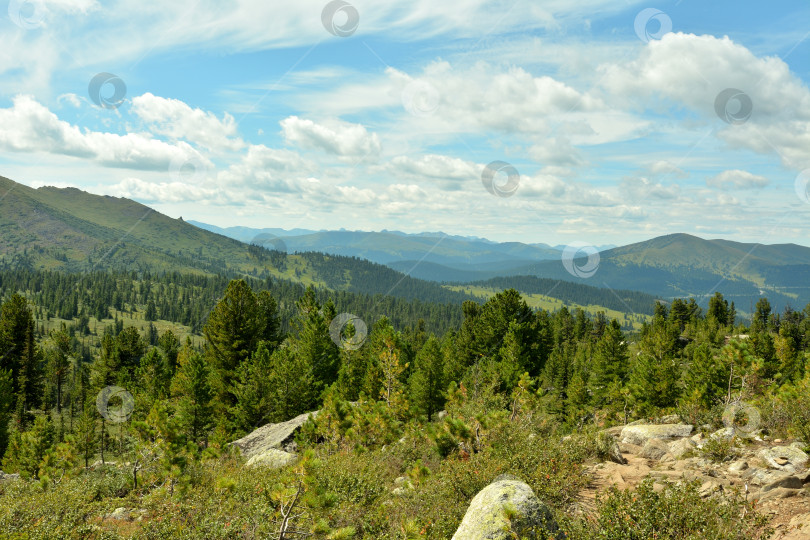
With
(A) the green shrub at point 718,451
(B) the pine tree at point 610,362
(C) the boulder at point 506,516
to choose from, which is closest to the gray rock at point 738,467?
(A) the green shrub at point 718,451

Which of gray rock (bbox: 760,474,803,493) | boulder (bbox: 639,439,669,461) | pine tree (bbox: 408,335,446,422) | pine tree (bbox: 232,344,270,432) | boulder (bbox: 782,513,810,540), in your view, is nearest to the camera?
boulder (bbox: 782,513,810,540)

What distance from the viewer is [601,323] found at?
14075 cm

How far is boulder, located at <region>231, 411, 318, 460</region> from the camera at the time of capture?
89.6 ft

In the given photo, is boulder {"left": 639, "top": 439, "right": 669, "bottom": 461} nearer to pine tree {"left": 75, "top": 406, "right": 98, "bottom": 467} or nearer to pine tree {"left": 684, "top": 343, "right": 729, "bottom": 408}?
pine tree {"left": 684, "top": 343, "right": 729, "bottom": 408}

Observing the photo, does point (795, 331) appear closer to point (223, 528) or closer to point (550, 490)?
point (550, 490)

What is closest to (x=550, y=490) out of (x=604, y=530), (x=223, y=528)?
(x=604, y=530)

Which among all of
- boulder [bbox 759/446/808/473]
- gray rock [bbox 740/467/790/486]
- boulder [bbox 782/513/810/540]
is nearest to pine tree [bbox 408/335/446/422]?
boulder [bbox 759/446/808/473]

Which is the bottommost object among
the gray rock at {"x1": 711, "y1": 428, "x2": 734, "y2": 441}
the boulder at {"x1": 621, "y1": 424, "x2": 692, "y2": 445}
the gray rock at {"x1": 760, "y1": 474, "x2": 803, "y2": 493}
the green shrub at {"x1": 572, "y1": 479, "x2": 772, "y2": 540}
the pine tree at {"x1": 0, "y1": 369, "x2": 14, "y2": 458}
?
the pine tree at {"x1": 0, "y1": 369, "x2": 14, "y2": 458}

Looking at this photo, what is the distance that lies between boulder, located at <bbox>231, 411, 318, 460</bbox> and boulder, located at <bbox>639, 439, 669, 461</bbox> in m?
18.6

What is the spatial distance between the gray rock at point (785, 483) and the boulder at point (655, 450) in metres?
5.78

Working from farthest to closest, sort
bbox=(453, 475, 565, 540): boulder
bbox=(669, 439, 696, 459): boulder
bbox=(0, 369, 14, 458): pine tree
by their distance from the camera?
bbox=(0, 369, 14, 458): pine tree, bbox=(669, 439, 696, 459): boulder, bbox=(453, 475, 565, 540): boulder

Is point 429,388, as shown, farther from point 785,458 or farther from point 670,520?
point 670,520

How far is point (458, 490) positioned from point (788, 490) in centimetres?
840

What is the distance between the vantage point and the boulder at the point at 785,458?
12.1 m
